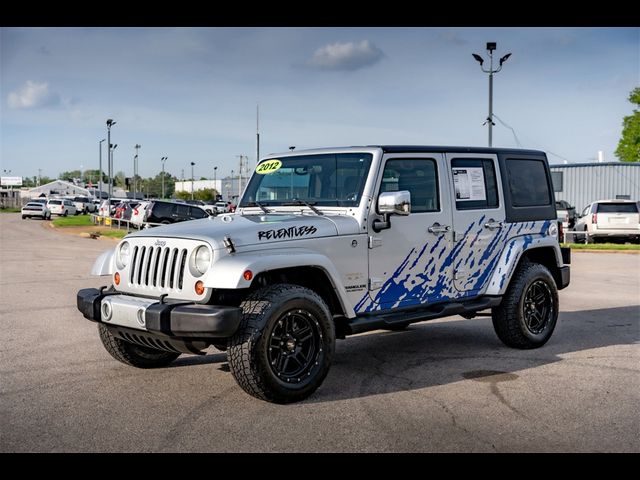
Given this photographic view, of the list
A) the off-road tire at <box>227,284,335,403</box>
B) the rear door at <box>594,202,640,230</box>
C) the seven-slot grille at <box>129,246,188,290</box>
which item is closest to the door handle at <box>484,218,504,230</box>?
the off-road tire at <box>227,284,335,403</box>

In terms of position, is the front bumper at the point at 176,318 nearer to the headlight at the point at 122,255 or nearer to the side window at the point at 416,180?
the headlight at the point at 122,255

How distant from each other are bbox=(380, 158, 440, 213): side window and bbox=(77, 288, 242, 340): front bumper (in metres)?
2.04

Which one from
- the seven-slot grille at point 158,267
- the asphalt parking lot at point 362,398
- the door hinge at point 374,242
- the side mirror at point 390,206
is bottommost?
the asphalt parking lot at point 362,398

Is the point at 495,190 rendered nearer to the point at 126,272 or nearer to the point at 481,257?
the point at 481,257

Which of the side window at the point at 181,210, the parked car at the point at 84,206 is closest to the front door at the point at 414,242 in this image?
the side window at the point at 181,210

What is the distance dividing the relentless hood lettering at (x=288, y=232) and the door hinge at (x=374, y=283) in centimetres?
75

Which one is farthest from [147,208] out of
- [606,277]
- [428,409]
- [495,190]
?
[428,409]

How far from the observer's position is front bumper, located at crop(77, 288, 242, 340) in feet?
17.0

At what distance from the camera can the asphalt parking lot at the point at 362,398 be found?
187 inches

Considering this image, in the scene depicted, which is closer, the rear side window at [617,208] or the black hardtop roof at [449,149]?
the black hardtop roof at [449,149]

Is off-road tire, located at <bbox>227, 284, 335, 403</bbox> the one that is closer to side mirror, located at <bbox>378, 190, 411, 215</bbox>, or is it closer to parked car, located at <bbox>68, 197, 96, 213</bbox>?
side mirror, located at <bbox>378, 190, 411, 215</bbox>

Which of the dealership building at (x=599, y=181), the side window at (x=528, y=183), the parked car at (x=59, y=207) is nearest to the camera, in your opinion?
the side window at (x=528, y=183)

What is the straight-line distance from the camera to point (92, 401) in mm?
5668
